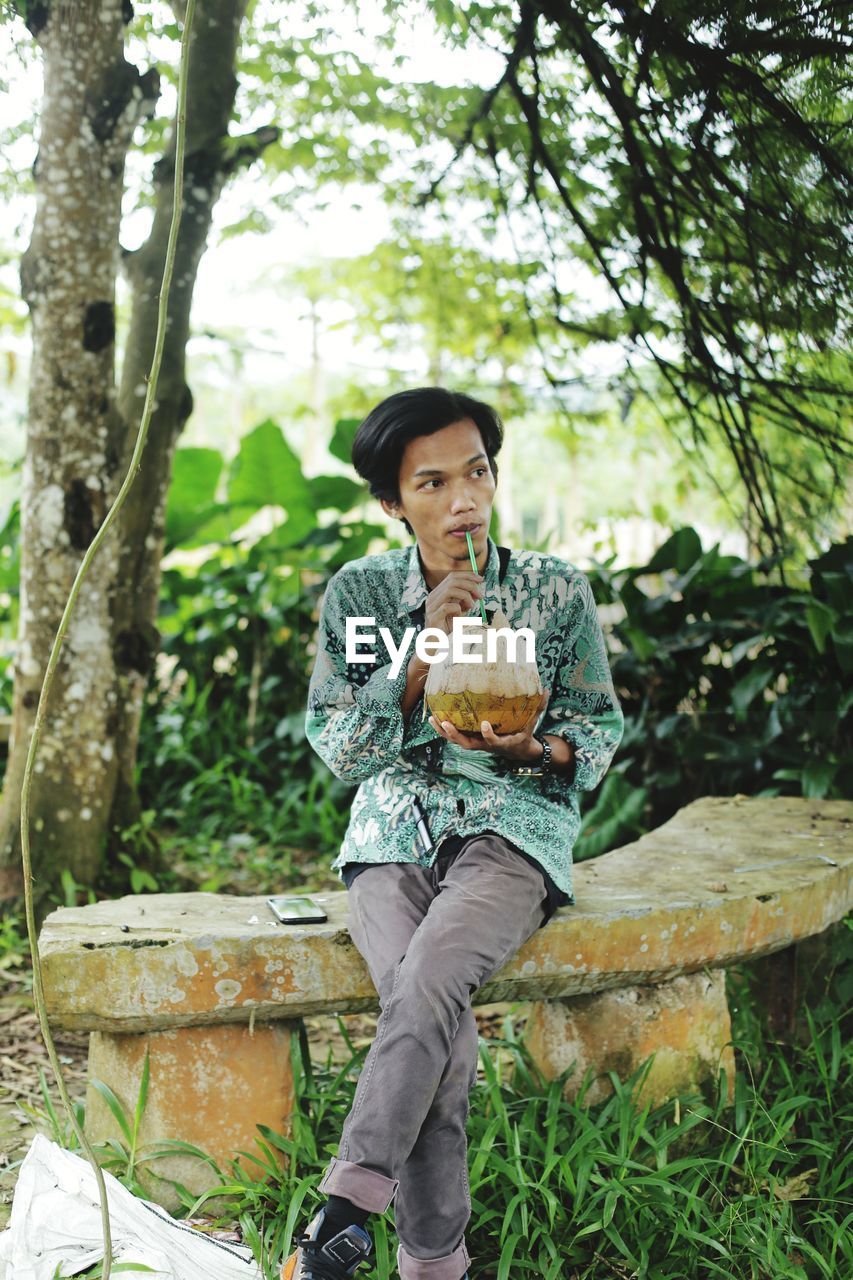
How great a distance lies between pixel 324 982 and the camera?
2.03 m

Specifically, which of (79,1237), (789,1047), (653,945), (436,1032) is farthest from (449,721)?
(789,1047)

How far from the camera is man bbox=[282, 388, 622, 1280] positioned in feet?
5.45

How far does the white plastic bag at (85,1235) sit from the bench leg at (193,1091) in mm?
145

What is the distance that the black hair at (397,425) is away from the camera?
216cm

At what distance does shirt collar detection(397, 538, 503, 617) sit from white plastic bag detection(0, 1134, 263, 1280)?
1.22m

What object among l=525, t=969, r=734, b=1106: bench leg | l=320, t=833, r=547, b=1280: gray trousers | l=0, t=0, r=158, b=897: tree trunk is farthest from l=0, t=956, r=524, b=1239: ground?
l=525, t=969, r=734, b=1106: bench leg

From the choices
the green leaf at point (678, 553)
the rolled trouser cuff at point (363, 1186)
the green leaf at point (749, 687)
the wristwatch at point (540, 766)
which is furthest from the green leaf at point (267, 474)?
the rolled trouser cuff at point (363, 1186)

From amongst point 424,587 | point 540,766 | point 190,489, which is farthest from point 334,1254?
point 190,489

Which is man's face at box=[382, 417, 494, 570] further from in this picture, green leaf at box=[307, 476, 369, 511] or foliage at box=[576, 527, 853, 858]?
green leaf at box=[307, 476, 369, 511]

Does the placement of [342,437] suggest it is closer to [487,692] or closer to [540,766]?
[540,766]

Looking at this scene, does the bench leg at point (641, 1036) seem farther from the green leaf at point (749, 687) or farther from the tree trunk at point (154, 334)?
the tree trunk at point (154, 334)

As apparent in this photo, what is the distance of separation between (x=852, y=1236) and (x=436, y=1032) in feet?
3.02

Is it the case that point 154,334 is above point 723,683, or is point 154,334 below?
above

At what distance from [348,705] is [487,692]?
47 centimetres
